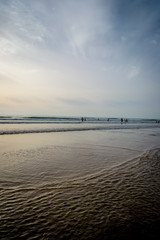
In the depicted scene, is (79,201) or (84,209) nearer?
(84,209)

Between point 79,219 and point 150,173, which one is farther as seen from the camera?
point 150,173

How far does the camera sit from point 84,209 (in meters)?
3.02

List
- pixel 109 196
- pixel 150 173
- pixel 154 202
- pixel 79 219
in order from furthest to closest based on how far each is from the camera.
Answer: pixel 150 173 → pixel 109 196 → pixel 154 202 → pixel 79 219

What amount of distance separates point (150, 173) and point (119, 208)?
2707 mm

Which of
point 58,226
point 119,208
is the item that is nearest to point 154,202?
point 119,208

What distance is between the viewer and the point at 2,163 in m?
5.93

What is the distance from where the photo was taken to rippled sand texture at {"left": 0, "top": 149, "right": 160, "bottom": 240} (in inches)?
94.3

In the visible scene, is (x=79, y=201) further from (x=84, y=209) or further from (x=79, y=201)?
(x=84, y=209)

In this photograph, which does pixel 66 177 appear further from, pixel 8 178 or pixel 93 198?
pixel 8 178

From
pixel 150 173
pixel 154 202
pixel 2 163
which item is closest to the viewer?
pixel 154 202

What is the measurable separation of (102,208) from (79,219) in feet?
2.00

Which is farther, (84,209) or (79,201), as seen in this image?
(79,201)

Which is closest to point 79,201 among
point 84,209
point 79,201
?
point 79,201

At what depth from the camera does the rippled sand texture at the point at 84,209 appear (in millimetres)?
2395
